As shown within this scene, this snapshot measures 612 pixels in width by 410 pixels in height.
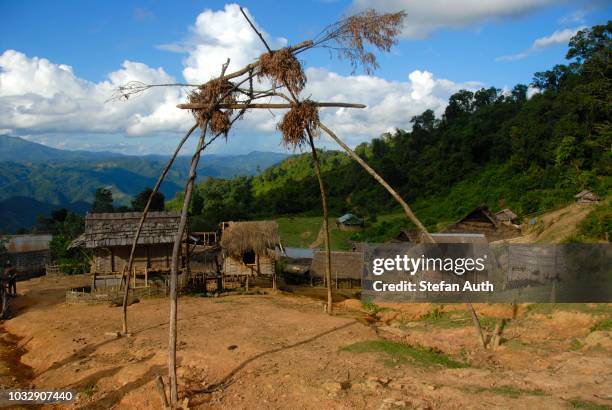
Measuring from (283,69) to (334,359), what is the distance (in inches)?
216

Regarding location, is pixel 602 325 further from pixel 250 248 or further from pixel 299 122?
pixel 250 248

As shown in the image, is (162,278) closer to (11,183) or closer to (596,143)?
(596,143)

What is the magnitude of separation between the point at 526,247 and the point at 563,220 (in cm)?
1300

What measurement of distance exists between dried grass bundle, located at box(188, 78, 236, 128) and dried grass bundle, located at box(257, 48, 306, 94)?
760 mm

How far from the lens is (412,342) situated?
410 inches

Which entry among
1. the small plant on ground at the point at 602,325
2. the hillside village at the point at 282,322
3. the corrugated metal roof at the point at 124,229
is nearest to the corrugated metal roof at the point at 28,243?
the hillside village at the point at 282,322

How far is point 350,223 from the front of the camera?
47188 millimetres

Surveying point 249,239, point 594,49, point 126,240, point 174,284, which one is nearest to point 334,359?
point 174,284

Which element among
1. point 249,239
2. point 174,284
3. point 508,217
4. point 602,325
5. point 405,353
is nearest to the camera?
point 174,284

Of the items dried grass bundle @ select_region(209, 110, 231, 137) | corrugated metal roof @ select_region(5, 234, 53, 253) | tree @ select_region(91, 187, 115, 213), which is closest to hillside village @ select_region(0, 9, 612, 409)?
dried grass bundle @ select_region(209, 110, 231, 137)

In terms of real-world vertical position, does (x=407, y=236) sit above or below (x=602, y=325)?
above

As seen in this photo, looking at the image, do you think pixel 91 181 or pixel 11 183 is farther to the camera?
pixel 91 181

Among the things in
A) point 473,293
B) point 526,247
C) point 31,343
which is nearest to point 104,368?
point 31,343

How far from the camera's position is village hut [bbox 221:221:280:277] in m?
20.3
